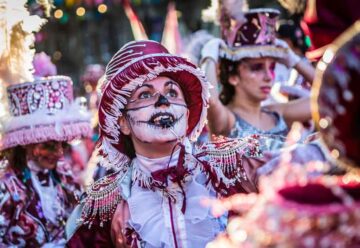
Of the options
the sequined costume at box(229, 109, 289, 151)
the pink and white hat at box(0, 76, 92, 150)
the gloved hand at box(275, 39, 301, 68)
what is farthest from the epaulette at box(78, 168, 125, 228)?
the gloved hand at box(275, 39, 301, 68)

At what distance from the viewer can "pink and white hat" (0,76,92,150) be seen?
5.41 m

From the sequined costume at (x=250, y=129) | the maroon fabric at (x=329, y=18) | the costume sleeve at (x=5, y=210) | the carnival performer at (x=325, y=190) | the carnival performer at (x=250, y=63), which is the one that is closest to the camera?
the carnival performer at (x=325, y=190)

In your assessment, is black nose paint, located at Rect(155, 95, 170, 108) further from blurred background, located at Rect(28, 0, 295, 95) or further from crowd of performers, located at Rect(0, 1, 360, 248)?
blurred background, located at Rect(28, 0, 295, 95)

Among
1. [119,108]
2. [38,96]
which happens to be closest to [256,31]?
A: [38,96]

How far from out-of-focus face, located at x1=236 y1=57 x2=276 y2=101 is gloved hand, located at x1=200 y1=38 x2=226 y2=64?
203 millimetres

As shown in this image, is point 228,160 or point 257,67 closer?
point 228,160

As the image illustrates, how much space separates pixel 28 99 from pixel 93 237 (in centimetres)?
184

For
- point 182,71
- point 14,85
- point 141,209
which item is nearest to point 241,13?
point 14,85

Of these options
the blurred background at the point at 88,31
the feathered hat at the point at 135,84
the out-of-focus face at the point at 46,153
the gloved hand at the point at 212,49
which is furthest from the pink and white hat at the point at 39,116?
the blurred background at the point at 88,31

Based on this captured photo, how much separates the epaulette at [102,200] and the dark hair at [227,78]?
2.08m

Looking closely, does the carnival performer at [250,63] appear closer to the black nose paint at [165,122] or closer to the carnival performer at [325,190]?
the black nose paint at [165,122]

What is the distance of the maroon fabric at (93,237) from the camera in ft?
12.6

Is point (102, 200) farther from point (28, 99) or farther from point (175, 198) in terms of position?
point (28, 99)

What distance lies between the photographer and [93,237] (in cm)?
385
